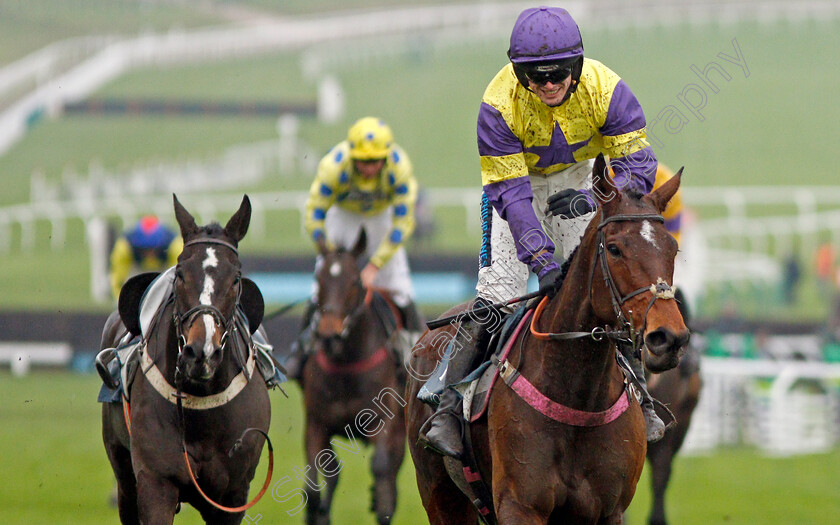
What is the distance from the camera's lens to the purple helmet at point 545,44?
172 inches

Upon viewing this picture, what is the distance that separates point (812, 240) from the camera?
22.8m

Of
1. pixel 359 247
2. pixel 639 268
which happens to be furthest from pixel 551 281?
pixel 359 247

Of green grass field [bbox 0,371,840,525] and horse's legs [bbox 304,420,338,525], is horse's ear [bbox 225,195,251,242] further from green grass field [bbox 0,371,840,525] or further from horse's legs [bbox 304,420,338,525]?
green grass field [bbox 0,371,840,525]

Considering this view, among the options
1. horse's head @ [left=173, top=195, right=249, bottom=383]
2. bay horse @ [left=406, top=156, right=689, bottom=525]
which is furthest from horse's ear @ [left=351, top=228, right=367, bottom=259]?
bay horse @ [left=406, top=156, right=689, bottom=525]

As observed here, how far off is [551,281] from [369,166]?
167 inches

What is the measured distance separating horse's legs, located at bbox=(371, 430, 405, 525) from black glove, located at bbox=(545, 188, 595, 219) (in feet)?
10.7

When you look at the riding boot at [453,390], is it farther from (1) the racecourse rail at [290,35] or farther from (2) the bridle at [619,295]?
(1) the racecourse rail at [290,35]

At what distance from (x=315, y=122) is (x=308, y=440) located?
23.7 metres

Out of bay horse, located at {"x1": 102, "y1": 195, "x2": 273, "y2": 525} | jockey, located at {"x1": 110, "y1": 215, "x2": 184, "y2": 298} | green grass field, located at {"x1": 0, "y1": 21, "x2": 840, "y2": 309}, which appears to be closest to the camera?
bay horse, located at {"x1": 102, "y1": 195, "x2": 273, "y2": 525}

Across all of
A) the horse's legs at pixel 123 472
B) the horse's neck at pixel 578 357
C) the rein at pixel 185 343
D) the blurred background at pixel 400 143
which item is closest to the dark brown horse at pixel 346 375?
the blurred background at pixel 400 143

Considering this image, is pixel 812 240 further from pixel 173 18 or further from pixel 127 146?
pixel 173 18

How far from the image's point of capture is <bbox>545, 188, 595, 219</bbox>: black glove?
14.3ft

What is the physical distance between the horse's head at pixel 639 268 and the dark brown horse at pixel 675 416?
3197 mm

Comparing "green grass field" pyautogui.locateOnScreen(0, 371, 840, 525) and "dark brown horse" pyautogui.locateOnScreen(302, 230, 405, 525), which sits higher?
"dark brown horse" pyautogui.locateOnScreen(302, 230, 405, 525)
